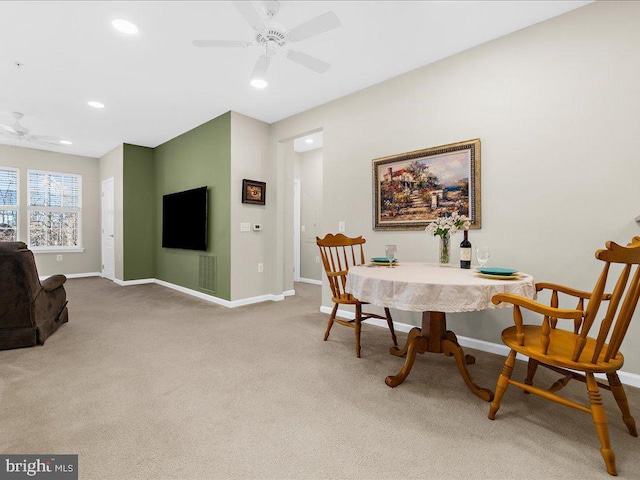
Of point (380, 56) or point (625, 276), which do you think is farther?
point (380, 56)

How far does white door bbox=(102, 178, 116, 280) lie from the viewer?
640cm

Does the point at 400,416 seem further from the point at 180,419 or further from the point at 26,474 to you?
the point at 26,474

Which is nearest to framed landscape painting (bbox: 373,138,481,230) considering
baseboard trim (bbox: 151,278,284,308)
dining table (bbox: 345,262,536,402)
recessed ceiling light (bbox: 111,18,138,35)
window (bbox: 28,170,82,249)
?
dining table (bbox: 345,262,536,402)

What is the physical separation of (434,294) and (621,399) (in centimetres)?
100

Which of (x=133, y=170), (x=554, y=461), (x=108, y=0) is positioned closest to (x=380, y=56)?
(x=108, y=0)

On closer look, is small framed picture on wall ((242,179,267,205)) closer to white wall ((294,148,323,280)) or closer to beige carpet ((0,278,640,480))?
white wall ((294,148,323,280))

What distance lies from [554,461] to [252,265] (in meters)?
3.77

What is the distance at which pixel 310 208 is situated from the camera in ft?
20.4

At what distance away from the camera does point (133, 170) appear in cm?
603

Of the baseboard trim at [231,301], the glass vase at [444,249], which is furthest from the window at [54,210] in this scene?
the glass vase at [444,249]

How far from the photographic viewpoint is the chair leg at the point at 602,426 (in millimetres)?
1300

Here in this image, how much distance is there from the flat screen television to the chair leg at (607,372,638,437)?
14.7 feet

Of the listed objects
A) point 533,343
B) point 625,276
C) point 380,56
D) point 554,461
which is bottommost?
point 554,461

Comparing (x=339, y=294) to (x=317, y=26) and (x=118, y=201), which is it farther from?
(x=118, y=201)
